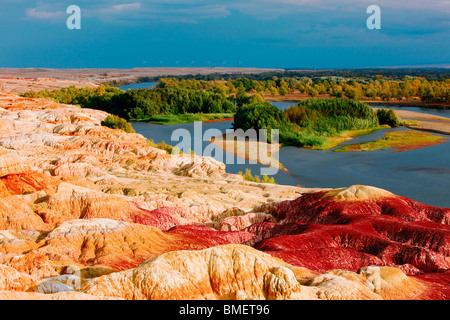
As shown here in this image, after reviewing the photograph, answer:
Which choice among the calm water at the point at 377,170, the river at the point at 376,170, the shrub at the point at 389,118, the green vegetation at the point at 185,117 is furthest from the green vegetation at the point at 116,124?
the shrub at the point at 389,118

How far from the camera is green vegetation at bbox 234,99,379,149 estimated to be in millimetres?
80588

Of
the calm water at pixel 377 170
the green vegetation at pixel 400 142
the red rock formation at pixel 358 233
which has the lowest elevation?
the calm water at pixel 377 170

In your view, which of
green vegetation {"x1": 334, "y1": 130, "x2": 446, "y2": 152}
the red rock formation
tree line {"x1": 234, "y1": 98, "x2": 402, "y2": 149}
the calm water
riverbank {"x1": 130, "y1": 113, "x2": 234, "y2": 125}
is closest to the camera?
the red rock formation

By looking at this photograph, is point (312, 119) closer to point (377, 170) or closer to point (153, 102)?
point (377, 170)

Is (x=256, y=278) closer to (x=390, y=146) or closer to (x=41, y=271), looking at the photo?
(x=41, y=271)

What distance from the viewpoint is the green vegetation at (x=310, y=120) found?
8059 centimetres

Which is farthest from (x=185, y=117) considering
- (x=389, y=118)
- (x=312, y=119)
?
(x=389, y=118)

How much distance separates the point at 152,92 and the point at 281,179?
70663 mm

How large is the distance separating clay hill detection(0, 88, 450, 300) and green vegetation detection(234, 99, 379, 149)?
151ft

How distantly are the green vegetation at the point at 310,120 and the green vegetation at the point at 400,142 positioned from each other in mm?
5546

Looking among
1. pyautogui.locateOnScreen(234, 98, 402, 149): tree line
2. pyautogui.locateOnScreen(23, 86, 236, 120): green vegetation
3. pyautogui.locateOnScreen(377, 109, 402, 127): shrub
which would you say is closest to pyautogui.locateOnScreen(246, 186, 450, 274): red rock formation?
pyautogui.locateOnScreen(234, 98, 402, 149): tree line

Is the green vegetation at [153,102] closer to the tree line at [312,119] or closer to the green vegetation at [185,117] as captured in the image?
the green vegetation at [185,117]

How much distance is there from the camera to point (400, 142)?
74.4m

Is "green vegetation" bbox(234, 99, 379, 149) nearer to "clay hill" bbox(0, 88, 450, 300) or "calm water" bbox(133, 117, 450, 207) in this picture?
"calm water" bbox(133, 117, 450, 207)
